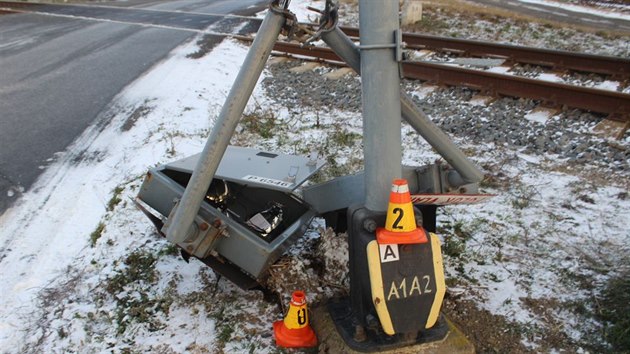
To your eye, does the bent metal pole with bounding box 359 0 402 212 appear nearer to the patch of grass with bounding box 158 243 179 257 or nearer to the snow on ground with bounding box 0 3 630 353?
the snow on ground with bounding box 0 3 630 353

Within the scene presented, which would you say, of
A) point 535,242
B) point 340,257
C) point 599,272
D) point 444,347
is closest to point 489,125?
point 535,242

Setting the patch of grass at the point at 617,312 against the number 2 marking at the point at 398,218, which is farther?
the patch of grass at the point at 617,312

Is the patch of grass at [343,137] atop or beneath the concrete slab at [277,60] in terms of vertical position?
beneath

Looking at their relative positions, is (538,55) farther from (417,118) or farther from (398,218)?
(398,218)

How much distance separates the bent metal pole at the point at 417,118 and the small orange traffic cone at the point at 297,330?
4.18ft

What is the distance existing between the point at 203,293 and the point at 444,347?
1775mm

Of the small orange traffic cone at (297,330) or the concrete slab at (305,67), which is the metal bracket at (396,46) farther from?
the concrete slab at (305,67)

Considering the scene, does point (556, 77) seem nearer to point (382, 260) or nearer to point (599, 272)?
point (599, 272)

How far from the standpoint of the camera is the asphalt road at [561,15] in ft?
46.6

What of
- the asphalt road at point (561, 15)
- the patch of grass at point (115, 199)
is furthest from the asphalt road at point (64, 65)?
the asphalt road at point (561, 15)

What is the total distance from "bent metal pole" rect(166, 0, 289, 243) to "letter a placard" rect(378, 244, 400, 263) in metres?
1.08

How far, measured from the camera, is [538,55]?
8.95 metres

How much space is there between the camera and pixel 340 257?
388cm

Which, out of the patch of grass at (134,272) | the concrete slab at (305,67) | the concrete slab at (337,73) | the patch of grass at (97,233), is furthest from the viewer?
the concrete slab at (305,67)
